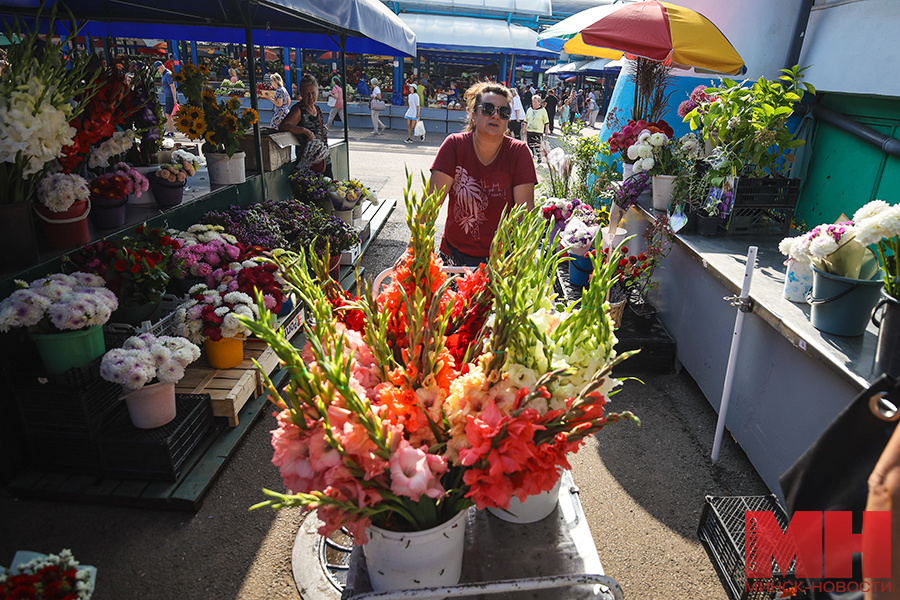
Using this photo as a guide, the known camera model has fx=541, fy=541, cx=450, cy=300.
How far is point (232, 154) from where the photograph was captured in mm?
4527

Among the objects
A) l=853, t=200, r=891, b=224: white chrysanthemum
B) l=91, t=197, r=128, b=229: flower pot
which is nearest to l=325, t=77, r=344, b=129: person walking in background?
l=91, t=197, r=128, b=229: flower pot

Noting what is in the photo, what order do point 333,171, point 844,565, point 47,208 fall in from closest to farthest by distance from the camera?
point 844,565
point 47,208
point 333,171

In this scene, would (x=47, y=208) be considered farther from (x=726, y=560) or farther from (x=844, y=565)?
(x=726, y=560)

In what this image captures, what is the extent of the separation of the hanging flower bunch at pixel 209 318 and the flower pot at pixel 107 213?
0.64m

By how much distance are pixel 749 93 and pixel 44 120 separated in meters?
4.13

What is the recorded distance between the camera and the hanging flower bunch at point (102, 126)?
289 cm

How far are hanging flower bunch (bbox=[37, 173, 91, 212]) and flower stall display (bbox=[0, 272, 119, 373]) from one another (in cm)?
41

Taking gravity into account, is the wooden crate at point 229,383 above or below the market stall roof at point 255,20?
below

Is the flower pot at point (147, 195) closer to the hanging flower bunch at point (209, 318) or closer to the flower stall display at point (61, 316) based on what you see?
the hanging flower bunch at point (209, 318)

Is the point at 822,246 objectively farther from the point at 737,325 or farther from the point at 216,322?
the point at 216,322

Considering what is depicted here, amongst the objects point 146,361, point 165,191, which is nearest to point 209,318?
point 146,361

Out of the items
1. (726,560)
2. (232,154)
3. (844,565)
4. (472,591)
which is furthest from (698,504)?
(232,154)

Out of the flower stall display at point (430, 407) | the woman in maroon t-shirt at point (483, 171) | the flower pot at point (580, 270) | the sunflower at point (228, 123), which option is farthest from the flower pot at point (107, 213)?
the flower pot at point (580, 270)

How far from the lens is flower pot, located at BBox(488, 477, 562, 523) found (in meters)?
1.50
